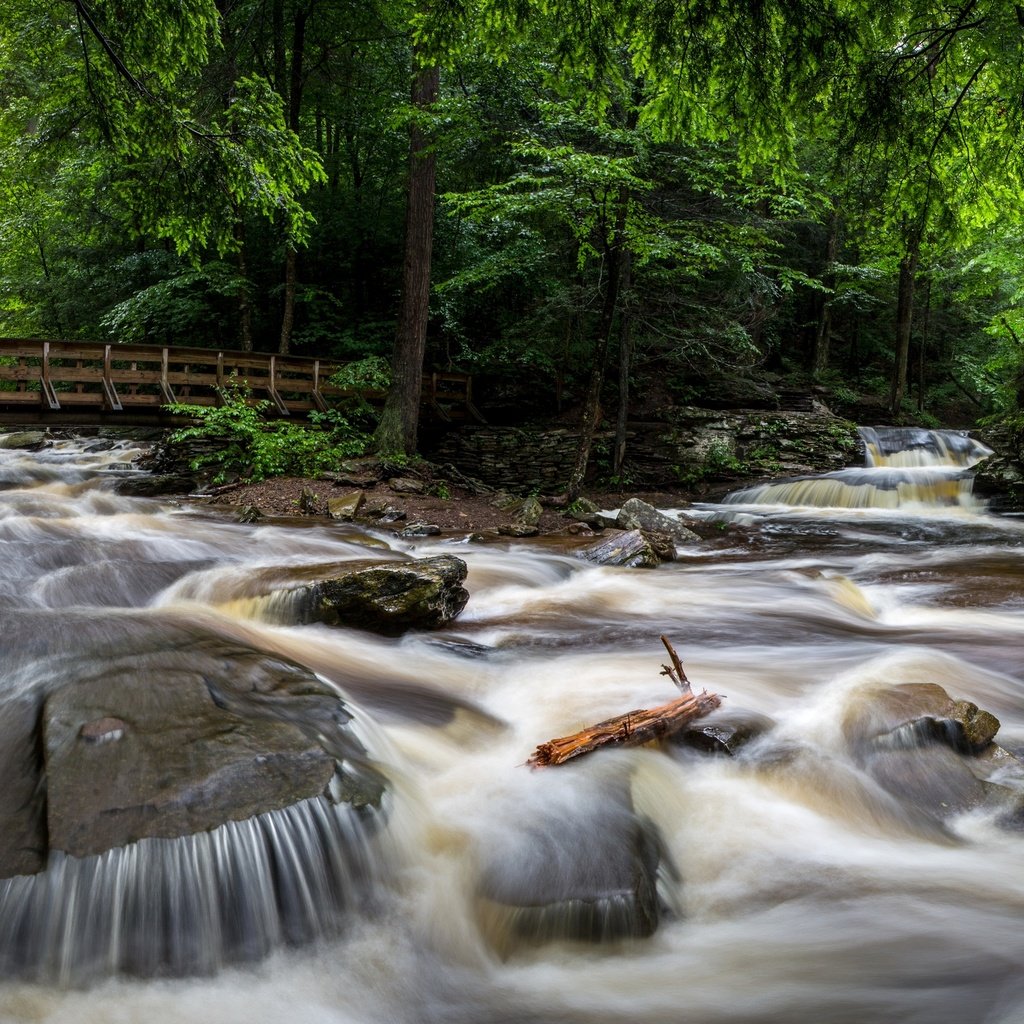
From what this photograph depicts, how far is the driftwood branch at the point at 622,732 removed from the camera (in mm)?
3527

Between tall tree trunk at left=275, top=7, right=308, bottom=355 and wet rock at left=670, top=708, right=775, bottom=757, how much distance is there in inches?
566

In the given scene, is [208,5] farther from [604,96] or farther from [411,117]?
[411,117]

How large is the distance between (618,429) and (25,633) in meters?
11.7

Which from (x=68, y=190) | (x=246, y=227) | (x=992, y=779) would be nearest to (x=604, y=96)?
(x=992, y=779)

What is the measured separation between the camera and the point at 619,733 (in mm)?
3596

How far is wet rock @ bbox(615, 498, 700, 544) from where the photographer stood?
1020 cm

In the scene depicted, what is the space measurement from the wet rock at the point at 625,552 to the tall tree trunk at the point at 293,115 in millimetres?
10512

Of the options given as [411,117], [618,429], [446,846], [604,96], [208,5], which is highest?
[411,117]

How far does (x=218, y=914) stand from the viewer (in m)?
2.32

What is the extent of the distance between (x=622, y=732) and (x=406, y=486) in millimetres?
9292

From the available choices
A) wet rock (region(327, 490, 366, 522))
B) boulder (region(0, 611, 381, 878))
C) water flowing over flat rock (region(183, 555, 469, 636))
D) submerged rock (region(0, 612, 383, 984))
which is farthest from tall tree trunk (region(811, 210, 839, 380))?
submerged rock (region(0, 612, 383, 984))

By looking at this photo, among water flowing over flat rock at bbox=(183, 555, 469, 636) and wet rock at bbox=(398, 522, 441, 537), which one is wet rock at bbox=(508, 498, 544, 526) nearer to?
wet rock at bbox=(398, 522, 441, 537)

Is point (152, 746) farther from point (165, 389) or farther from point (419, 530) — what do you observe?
point (165, 389)

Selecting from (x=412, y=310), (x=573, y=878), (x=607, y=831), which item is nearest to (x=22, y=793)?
(x=573, y=878)
